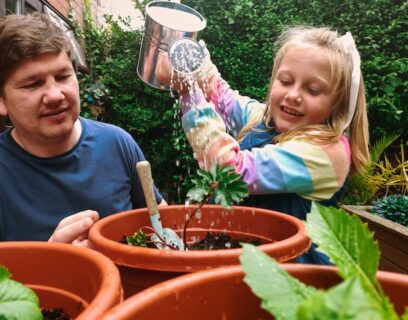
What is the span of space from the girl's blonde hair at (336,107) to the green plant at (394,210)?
4.16ft

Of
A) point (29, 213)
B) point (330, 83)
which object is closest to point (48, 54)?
point (29, 213)

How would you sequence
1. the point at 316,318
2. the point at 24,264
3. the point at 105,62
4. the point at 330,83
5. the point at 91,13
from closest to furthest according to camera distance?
the point at 316,318 < the point at 24,264 < the point at 330,83 < the point at 105,62 < the point at 91,13

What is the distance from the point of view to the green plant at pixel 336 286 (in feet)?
0.80

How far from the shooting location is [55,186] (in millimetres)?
1229

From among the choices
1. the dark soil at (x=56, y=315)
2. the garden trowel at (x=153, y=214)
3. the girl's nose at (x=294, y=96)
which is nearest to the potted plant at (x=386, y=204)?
the girl's nose at (x=294, y=96)

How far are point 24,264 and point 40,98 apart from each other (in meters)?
0.69

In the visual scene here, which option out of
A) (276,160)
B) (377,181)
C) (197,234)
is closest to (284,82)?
(276,160)

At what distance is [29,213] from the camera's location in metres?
1.18

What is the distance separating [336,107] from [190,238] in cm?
65

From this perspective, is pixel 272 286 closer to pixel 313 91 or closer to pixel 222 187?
pixel 222 187

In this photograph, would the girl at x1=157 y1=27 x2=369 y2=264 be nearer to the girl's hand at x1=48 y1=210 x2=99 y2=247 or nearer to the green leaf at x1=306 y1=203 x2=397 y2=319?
the girl's hand at x1=48 y1=210 x2=99 y2=247

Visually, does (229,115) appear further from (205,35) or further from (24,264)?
(205,35)

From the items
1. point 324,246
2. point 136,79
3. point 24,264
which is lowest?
point 136,79

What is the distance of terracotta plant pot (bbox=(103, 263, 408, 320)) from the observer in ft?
1.33
